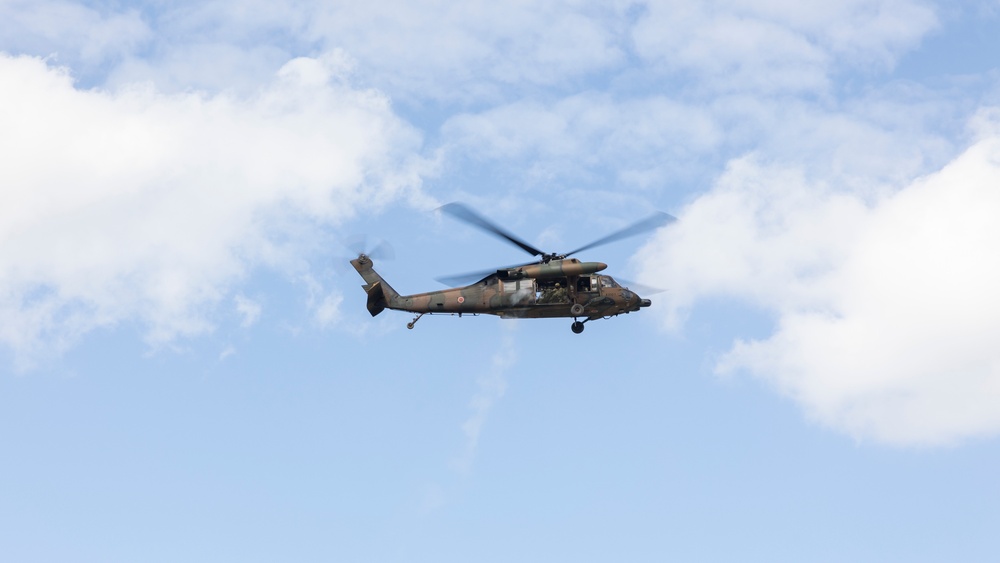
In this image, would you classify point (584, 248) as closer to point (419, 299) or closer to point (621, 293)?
point (621, 293)

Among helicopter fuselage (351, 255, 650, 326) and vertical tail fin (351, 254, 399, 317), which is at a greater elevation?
vertical tail fin (351, 254, 399, 317)

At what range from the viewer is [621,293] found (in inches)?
2982

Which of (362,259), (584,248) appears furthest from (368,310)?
(584,248)

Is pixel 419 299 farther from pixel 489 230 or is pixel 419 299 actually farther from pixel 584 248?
pixel 584 248

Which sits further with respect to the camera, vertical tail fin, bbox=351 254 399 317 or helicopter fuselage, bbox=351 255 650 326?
vertical tail fin, bbox=351 254 399 317

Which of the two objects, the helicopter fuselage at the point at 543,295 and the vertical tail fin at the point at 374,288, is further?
the vertical tail fin at the point at 374,288

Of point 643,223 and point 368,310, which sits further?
point 368,310

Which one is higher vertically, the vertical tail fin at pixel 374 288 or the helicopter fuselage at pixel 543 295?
the vertical tail fin at pixel 374 288

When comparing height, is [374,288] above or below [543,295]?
above

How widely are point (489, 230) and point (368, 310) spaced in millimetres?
10570

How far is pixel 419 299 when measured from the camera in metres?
77.8

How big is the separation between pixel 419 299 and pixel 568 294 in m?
10.5

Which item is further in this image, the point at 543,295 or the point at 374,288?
the point at 374,288

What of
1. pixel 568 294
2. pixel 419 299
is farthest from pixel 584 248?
pixel 419 299
